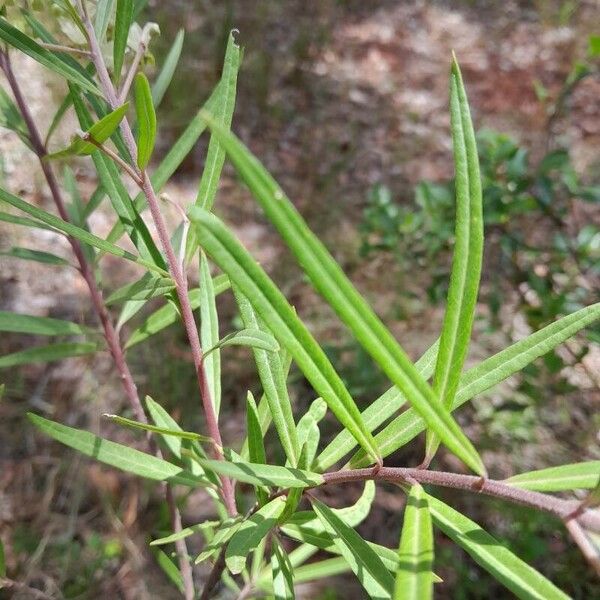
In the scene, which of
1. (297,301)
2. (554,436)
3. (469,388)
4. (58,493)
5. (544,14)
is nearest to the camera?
(469,388)

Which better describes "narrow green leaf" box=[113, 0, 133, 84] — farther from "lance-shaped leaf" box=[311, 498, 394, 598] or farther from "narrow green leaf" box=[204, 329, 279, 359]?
"lance-shaped leaf" box=[311, 498, 394, 598]

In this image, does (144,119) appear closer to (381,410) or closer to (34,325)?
(381,410)

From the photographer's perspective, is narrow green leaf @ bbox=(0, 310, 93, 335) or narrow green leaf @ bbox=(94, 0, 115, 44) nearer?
narrow green leaf @ bbox=(94, 0, 115, 44)

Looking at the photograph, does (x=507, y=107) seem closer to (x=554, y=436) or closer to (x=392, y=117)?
(x=392, y=117)

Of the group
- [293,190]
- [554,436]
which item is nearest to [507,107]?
[293,190]

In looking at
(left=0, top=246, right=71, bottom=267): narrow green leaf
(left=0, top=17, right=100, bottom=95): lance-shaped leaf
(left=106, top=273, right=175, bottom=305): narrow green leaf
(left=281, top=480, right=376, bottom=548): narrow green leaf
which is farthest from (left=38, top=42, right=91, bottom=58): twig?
(left=281, top=480, right=376, bottom=548): narrow green leaf

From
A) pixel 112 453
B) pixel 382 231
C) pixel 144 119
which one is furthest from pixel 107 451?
pixel 382 231
